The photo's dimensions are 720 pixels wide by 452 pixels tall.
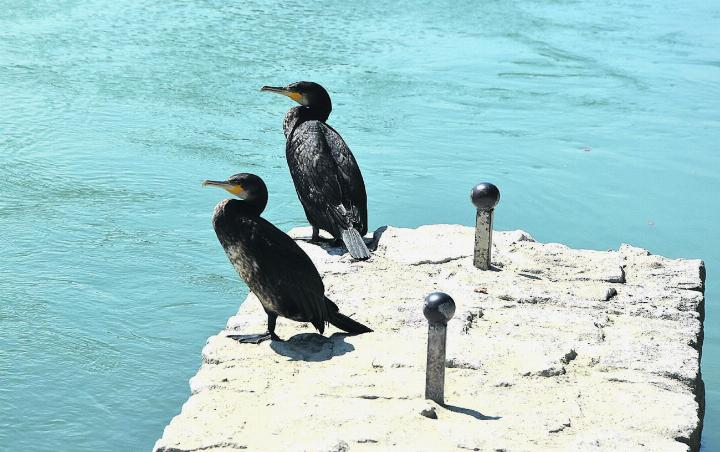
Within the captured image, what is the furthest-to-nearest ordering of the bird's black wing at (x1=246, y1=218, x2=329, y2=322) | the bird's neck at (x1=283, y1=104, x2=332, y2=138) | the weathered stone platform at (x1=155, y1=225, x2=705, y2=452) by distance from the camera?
the bird's neck at (x1=283, y1=104, x2=332, y2=138)
the bird's black wing at (x1=246, y1=218, x2=329, y2=322)
the weathered stone platform at (x1=155, y1=225, x2=705, y2=452)

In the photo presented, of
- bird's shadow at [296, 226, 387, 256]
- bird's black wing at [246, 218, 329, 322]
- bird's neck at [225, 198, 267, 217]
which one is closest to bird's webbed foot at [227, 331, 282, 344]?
bird's black wing at [246, 218, 329, 322]

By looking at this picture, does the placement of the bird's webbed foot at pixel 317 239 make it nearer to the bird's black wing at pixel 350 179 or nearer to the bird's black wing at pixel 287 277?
the bird's black wing at pixel 350 179

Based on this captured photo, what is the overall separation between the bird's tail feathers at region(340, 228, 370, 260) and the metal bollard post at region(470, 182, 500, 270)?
0.59 metres

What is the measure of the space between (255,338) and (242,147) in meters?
4.66

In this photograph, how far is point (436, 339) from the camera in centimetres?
407

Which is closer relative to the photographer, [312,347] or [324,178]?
[312,347]

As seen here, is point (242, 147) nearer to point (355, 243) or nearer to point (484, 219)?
point (355, 243)

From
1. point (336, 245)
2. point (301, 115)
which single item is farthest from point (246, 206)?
point (301, 115)

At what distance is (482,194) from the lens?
5.54 m

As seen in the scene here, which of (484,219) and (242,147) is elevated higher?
(242,147)

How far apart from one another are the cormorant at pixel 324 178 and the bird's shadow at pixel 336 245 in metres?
Answer: 0.05

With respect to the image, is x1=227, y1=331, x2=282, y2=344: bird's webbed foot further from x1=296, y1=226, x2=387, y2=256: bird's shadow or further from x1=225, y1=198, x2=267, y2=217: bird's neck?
x1=296, y1=226, x2=387, y2=256: bird's shadow

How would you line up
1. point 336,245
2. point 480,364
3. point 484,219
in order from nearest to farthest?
point 480,364, point 484,219, point 336,245

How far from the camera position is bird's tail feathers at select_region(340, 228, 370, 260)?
5.89m
